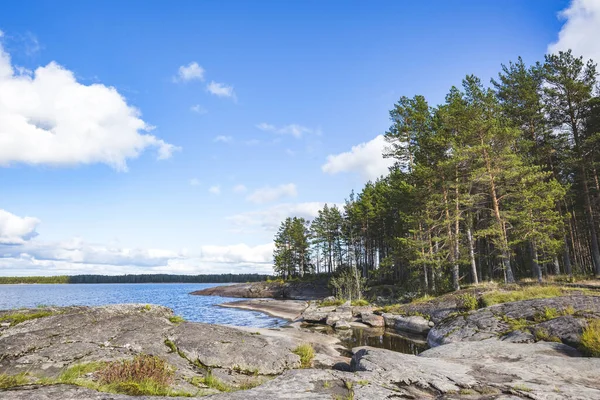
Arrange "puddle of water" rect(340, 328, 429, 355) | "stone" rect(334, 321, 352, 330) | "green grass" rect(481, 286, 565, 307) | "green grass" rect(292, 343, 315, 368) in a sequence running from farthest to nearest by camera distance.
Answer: "stone" rect(334, 321, 352, 330)
"green grass" rect(481, 286, 565, 307)
"puddle of water" rect(340, 328, 429, 355)
"green grass" rect(292, 343, 315, 368)

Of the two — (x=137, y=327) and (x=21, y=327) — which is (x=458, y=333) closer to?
(x=137, y=327)

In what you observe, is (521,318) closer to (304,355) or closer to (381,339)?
(381,339)

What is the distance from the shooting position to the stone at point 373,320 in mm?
26734

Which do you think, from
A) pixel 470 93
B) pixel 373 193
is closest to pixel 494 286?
pixel 470 93

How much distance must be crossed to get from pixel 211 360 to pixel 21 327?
673cm

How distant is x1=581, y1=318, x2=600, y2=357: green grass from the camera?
10352 millimetres

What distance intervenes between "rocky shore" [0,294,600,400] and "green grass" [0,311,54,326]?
0.11 ft

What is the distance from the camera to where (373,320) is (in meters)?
27.2

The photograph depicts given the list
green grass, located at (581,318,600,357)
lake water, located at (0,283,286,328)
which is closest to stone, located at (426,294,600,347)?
green grass, located at (581,318,600,357)

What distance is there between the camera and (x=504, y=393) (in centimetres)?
728

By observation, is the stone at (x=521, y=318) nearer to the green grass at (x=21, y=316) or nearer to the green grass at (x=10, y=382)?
the green grass at (x=10, y=382)

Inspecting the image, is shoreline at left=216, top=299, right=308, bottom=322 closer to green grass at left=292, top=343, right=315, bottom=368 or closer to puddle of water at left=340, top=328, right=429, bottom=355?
puddle of water at left=340, top=328, right=429, bottom=355

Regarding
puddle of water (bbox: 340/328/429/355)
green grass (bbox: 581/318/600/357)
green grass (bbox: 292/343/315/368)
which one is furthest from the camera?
puddle of water (bbox: 340/328/429/355)

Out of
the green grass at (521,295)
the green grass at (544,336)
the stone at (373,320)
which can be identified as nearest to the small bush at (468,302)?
the green grass at (521,295)
